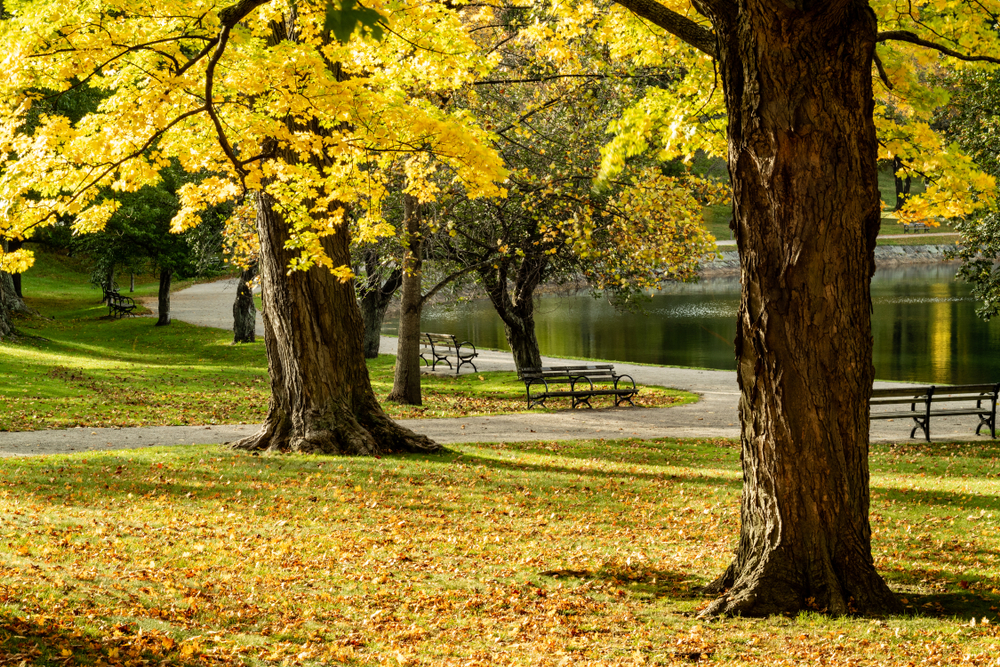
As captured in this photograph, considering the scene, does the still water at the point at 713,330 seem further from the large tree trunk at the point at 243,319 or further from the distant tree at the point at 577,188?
the large tree trunk at the point at 243,319

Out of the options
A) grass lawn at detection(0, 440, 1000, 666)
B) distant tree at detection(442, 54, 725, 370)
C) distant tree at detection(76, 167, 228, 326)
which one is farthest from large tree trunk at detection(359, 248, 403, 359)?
grass lawn at detection(0, 440, 1000, 666)

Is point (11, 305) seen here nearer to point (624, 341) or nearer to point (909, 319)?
point (624, 341)

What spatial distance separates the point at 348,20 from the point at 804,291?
3.59 meters

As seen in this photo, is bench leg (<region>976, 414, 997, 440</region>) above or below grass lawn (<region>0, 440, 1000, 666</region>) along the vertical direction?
above

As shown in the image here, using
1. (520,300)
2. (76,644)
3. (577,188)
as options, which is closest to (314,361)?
(577,188)

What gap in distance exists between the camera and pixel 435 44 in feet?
31.1

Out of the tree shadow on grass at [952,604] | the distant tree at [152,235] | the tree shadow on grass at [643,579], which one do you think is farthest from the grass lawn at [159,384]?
the tree shadow on grass at [952,604]

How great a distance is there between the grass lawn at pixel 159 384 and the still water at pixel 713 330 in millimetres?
3850

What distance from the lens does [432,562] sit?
22.9 feet

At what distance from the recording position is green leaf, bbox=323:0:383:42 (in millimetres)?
2533

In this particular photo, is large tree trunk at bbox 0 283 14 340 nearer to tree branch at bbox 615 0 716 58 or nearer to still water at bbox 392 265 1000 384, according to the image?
still water at bbox 392 265 1000 384

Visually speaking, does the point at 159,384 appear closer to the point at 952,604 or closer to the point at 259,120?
the point at 259,120

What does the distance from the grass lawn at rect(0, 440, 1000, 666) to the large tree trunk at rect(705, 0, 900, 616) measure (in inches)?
16.1

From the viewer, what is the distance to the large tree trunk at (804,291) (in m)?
5.20
